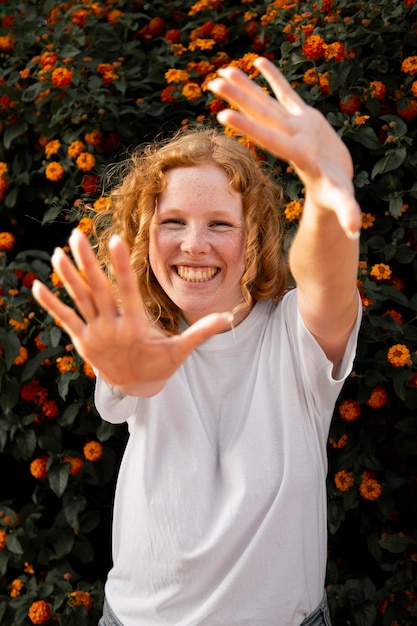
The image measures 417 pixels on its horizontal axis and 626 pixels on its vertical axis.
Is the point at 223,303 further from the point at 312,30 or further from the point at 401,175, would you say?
the point at 312,30

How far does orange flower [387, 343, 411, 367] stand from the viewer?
1.90 m

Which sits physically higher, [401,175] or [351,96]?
[351,96]

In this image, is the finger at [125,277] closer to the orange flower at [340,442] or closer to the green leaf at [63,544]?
the orange flower at [340,442]

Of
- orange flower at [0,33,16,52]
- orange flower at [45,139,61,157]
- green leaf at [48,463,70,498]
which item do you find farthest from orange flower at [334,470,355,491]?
orange flower at [0,33,16,52]

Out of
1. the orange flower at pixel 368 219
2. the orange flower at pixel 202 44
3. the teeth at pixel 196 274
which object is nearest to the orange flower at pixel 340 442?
the orange flower at pixel 368 219

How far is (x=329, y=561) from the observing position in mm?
2203

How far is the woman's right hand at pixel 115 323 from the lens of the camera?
105 cm

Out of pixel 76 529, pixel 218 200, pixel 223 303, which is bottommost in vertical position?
pixel 76 529

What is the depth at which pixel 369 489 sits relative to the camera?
2.04 m

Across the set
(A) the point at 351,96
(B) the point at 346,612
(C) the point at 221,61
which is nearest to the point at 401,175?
(A) the point at 351,96

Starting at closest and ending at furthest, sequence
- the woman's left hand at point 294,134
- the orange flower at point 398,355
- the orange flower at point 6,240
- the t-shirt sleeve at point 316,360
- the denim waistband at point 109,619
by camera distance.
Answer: the woman's left hand at point 294,134, the t-shirt sleeve at point 316,360, the denim waistband at point 109,619, the orange flower at point 398,355, the orange flower at point 6,240

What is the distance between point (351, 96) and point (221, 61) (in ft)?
1.67

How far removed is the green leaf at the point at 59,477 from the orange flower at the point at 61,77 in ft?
3.29

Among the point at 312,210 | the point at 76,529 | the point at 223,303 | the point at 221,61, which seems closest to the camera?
the point at 312,210
